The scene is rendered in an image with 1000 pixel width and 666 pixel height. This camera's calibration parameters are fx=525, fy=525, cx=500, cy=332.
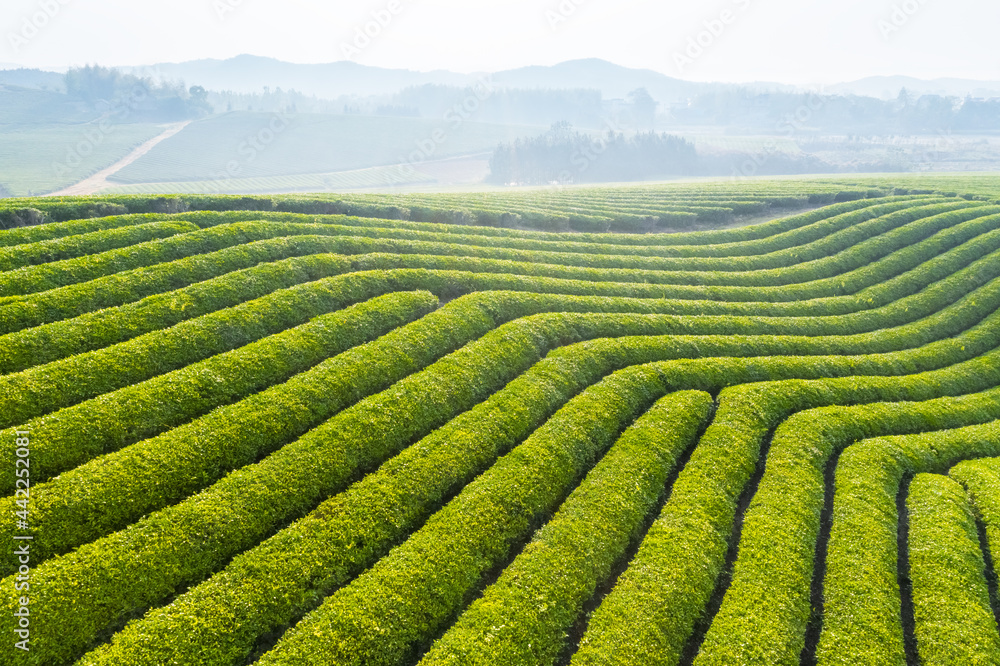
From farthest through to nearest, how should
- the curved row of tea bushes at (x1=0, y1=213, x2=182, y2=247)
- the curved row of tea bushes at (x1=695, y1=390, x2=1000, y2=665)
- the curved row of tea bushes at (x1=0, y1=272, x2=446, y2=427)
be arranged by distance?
the curved row of tea bushes at (x1=0, y1=213, x2=182, y2=247), the curved row of tea bushes at (x1=0, y1=272, x2=446, y2=427), the curved row of tea bushes at (x1=695, y1=390, x2=1000, y2=665)

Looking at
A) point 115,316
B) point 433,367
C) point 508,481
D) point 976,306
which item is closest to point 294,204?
point 115,316

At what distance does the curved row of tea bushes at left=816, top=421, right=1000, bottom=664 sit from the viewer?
17469 mm

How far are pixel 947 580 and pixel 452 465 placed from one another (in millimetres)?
19273

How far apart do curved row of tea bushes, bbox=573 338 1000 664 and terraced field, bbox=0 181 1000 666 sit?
121 millimetres

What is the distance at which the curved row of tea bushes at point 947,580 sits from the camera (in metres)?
17.4

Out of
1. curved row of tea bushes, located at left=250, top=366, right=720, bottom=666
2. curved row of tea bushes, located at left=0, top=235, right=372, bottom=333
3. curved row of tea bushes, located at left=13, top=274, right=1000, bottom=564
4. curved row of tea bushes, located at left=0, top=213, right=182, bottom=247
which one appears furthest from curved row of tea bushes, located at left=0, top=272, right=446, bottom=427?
curved row of tea bushes, located at left=0, top=213, right=182, bottom=247

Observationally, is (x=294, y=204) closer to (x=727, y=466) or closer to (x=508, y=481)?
(x=508, y=481)

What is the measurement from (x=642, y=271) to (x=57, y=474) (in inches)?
1698

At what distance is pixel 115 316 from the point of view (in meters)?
26.5

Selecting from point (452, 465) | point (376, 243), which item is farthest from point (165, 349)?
point (376, 243)

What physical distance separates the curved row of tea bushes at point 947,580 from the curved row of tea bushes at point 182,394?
89.2 feet

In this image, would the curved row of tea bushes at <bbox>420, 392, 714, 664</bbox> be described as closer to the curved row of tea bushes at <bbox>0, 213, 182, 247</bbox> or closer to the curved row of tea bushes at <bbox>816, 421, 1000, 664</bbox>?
the curved row of tea bushes at <bbox>816, 421, 1000, 664</bbox>

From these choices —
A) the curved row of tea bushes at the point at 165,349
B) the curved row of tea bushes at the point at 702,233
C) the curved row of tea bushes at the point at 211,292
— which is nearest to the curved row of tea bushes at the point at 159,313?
the curved row of tea bushes at the point at 211,292

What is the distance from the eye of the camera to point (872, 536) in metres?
21.3
